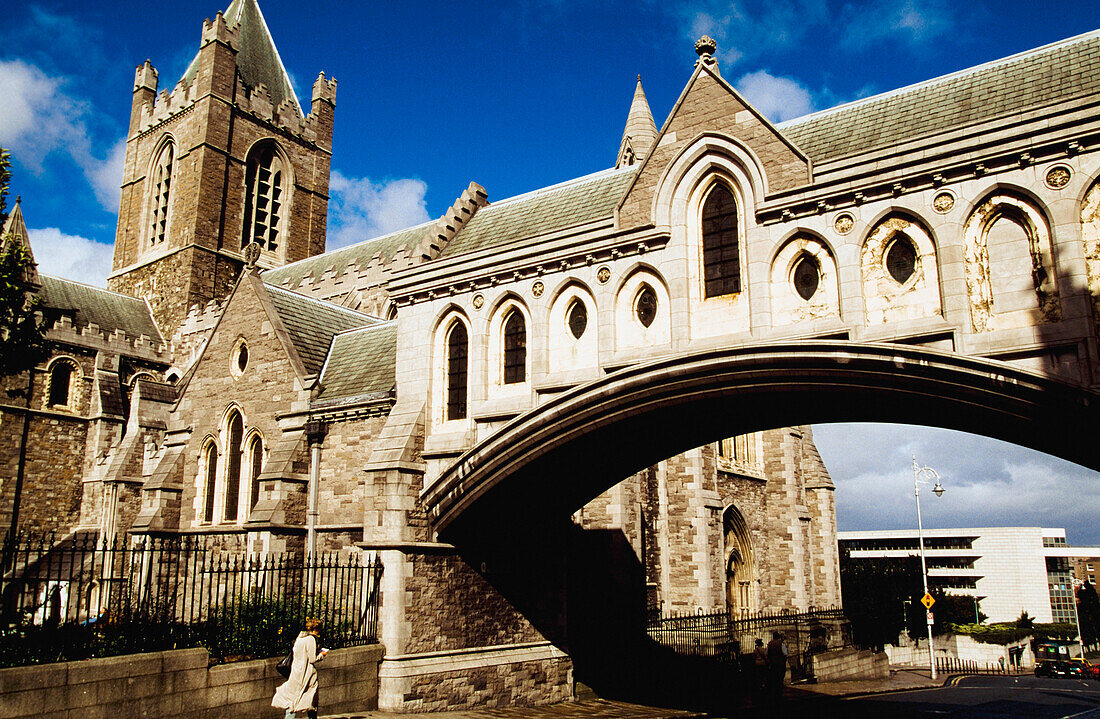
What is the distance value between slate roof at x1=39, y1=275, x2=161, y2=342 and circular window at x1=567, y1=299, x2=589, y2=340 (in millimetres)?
27622

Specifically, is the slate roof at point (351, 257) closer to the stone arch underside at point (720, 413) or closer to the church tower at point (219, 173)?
the church tower at point (219, 173)

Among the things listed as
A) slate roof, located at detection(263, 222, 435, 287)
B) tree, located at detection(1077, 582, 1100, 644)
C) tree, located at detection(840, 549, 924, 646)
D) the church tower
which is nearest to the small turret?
the church tower

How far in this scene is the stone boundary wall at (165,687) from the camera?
32.2 ft

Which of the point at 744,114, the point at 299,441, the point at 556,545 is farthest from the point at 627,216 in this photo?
the point at 299,441

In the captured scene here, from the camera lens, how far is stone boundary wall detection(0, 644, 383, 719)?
387 inches

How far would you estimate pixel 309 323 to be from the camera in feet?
74.1

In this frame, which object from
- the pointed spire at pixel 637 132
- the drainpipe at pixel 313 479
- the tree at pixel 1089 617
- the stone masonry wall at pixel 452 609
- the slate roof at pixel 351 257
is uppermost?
the pointed spire at pixel 637 132

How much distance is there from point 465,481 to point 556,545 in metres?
3.77

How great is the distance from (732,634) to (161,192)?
39.7 m

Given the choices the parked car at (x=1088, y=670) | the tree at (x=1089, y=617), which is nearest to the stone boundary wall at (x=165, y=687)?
the parked car at (x=1088, y=670)

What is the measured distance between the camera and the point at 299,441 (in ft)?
62.5

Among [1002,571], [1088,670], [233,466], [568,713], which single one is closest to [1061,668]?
[1088,670]

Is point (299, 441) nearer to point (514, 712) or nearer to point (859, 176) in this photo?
point (514, 712)

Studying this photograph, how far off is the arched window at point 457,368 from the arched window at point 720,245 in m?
4.83
